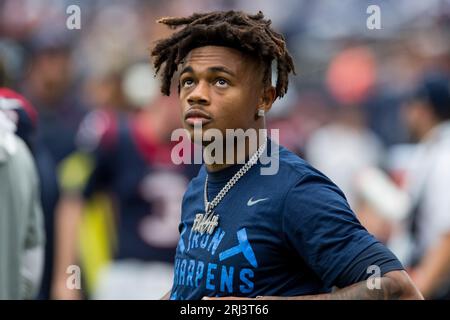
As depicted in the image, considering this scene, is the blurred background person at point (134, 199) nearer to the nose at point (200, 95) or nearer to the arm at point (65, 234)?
the arm at point (65, 234)

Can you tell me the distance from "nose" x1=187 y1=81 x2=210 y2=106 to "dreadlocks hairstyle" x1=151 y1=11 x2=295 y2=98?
17 cm

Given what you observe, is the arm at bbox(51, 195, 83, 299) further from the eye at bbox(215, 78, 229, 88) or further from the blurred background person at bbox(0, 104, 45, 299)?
the eye at bbox(215, 78, 229, 88)

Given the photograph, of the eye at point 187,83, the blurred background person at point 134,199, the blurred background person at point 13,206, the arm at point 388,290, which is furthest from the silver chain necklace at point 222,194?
the blurred background person at point 134,199

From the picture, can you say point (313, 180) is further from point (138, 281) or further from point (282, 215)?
point (138, 281)

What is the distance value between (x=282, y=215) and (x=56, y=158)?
14.6ft

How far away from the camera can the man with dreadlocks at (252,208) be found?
3691mm

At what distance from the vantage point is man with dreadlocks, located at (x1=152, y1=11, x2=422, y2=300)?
12.1 ft

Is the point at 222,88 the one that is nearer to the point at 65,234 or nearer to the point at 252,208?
the point at 252,208

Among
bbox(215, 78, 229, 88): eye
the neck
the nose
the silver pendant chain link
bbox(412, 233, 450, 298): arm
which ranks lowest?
bbox(412, 233, 450, 298): arm

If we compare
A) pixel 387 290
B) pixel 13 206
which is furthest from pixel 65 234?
pixel 387 290

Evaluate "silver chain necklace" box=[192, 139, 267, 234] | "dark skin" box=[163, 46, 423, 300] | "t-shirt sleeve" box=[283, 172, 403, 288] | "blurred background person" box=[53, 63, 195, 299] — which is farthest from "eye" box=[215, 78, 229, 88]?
"blurred background person" box=[53, 63, 195, 299]

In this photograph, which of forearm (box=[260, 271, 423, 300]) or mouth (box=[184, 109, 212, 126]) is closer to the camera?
forearm (box=[260, 271, 423, 300])

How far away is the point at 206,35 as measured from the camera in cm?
416

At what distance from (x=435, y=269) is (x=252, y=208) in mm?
3266
